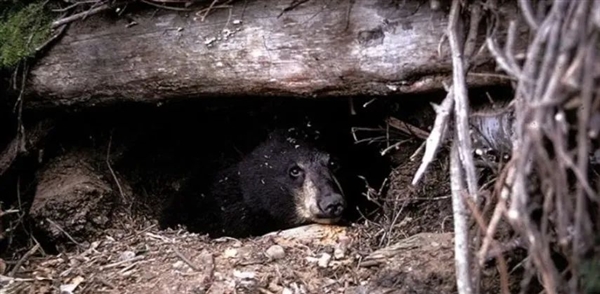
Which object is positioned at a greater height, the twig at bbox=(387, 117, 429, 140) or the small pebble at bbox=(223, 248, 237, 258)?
the twig at bbox=(387, 117, 429, 140)

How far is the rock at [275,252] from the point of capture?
4.06 metres

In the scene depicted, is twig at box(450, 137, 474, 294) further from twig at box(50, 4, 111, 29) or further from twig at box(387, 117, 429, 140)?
twig at box(50, 4, 111, 29)

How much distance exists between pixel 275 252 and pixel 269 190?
100cm

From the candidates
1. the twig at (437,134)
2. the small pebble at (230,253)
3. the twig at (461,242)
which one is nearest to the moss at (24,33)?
the small pebble at (230,253)

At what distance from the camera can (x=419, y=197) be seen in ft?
14.0

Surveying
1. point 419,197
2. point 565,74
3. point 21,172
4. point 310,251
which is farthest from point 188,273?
point 565,74

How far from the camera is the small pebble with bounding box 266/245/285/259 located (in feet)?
13.3

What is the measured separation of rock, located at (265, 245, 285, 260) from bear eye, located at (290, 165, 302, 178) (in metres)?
0.89

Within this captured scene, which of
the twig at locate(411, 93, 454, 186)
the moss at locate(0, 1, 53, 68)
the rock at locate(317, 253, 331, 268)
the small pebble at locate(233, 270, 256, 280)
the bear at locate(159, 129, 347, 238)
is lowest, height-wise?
the bear at locate(159, 129, 347, 238)

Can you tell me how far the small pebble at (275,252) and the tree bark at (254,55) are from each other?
70 cm

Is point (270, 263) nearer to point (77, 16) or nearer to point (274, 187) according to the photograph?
point (274, 187)

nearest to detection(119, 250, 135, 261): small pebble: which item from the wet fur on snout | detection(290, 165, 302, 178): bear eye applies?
the wet fur on snout

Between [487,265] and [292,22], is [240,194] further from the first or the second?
[487,265]

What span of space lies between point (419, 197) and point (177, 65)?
1.23 metres
